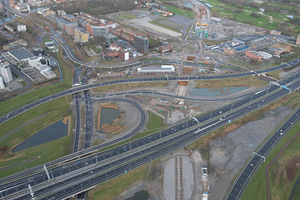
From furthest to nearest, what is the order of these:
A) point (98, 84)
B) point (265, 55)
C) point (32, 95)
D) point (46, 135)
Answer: point (265, 55), point (98, 84), point (32, 95), point (46, 135)

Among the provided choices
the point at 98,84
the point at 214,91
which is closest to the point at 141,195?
the point at 98,84

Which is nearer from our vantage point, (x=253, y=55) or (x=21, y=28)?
(x=253, y=55)

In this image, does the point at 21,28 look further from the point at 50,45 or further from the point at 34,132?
the point at 34,132

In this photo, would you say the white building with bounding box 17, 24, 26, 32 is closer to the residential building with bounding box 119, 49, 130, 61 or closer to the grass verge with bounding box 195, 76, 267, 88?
the residential building with bounding box 119, 49, 130, 61

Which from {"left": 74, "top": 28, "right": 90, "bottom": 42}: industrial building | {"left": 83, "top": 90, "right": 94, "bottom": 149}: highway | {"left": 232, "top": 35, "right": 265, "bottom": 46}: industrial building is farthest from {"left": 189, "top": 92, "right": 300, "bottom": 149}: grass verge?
{"left": 74, "top": 28, "right": 90, "bottom": 42}: industrial building

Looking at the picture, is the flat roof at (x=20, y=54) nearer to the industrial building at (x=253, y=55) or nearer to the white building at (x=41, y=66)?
the white building at (x=41, y=66)

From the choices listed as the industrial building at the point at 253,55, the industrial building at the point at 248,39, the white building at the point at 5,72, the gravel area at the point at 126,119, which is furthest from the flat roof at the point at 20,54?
the industrial building at the point at 248,39
